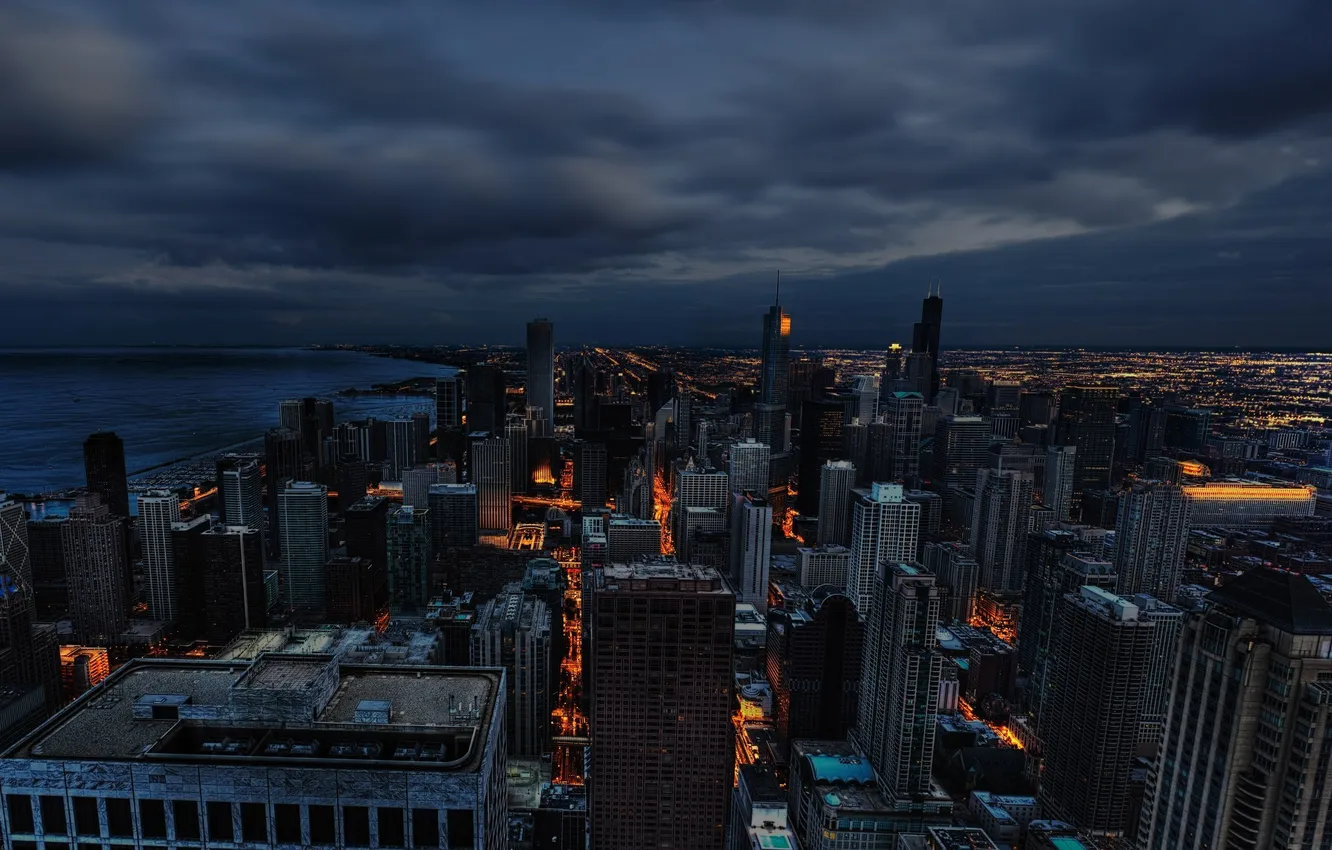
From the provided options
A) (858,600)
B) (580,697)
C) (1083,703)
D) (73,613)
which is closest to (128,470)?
(73,613)

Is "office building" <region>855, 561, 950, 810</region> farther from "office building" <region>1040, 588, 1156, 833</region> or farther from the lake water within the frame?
the lake water

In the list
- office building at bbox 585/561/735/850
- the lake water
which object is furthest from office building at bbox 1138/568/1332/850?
the lake water

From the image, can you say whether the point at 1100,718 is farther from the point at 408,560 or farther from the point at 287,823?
the point at 408,560

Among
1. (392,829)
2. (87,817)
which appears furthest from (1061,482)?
(87,817)

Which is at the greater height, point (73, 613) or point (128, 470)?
point (128, 470)

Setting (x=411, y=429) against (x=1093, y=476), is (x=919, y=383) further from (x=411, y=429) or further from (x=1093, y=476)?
(x=411, y=429)

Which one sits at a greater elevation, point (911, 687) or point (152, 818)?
point (152, 818)
